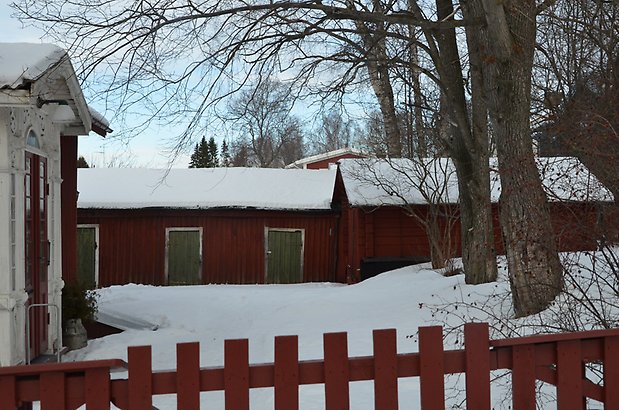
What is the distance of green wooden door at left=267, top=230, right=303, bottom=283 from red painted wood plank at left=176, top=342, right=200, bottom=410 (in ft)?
58.5

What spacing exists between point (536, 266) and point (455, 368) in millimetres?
4944

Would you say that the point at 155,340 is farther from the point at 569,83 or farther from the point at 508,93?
the point at 569,83

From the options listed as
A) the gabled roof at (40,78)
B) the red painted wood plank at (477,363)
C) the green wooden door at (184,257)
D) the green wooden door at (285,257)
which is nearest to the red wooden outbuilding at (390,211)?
the green wooden door at (285,257)

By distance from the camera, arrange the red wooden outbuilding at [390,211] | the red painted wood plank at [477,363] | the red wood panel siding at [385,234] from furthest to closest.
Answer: the red wood panel siding at [385,234]
the red wooden outbuilding at [390,211]
the red painted wood plank at [477,363]

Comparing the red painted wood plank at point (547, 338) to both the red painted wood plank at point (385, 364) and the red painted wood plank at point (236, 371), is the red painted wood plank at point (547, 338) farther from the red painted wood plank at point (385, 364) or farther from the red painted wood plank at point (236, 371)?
the red painted wood plank at point (236, 371)

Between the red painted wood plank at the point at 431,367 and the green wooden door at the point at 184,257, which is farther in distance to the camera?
the green wooden door at the point at 184,257

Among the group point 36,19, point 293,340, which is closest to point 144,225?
point 36,19

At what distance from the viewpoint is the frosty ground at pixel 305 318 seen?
6629 millimetres

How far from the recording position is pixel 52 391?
2928mm

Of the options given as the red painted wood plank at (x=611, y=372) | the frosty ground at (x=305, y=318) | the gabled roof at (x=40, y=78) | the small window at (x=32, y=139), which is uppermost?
the gabled roof at (x=40, y=78)

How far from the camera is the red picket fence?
297cm

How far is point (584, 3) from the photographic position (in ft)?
34.5

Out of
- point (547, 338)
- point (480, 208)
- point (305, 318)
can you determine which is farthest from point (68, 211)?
point (547, 338)

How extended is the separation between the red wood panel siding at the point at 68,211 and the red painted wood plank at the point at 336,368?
7.98 m
